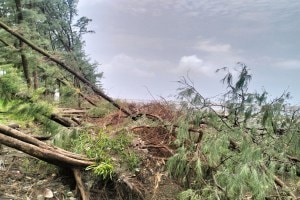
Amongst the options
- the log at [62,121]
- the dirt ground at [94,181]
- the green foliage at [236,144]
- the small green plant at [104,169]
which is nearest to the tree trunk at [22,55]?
the log at [62,121]

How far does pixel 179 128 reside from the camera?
11.8 feet

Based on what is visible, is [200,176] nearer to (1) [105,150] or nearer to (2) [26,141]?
(1) [105,150]

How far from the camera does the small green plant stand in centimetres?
326

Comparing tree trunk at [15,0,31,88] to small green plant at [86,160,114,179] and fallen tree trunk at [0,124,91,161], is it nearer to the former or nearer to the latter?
fallen tree trunk at [0,124,91,161]

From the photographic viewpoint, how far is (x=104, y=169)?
3266mm

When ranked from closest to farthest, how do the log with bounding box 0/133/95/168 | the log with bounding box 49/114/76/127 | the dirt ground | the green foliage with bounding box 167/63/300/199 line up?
the green foliage with bounding box 167/63/300/199, the log with bounding box 0/133/95/168, the dirt ground, the log with bounding box 49/114/76/127

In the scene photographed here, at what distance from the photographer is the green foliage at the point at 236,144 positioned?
287 centimetres

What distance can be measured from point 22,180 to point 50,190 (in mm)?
346

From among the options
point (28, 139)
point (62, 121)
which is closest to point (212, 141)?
point (28, 139)

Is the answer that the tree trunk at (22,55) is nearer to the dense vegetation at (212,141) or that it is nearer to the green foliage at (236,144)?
the dense vegetation at (212,141)

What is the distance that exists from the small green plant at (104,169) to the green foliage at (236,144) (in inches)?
22.5

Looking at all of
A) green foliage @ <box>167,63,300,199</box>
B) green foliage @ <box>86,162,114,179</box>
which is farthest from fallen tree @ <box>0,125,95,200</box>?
green foliage @ <box>167,63,300,199</box>

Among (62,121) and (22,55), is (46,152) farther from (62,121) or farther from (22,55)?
(22,55)

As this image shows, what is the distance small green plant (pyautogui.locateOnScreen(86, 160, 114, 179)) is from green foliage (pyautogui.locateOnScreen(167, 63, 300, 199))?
1.87 feet
